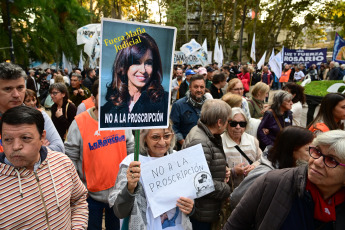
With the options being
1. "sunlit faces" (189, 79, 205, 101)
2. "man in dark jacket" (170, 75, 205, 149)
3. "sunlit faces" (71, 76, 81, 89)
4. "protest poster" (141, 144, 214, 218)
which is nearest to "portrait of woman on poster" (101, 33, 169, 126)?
"protest poster" (141, 144, 214, 218)

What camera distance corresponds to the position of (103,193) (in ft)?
10.3

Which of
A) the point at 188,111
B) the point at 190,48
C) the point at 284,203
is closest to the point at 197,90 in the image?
the point at 188,111

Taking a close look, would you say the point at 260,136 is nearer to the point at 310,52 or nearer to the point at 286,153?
the point at 286,153

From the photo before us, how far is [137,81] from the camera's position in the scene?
82.7 inches

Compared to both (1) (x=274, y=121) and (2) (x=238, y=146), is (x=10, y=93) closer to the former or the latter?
(2) (x=238, y=146)

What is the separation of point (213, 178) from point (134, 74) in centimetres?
132

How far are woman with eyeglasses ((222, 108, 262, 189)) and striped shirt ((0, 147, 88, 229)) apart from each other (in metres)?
1.85

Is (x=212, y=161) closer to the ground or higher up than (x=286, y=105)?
closer to the ground

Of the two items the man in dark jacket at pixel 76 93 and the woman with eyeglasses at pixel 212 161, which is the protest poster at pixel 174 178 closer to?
the woman with eyeglasses at pixel 212 161

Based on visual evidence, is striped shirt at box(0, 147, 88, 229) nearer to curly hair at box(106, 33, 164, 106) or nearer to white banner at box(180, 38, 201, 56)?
curly hair at box(106, 33, 164, 106)

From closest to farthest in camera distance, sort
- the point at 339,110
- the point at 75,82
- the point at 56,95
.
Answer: the point at 339,110 < the point at 56,95 < the point at 75,82

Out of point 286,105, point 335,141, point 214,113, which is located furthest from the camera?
point 286,105

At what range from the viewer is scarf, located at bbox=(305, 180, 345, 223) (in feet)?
5.67

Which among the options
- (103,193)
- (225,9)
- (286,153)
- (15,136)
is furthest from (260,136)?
(225,9)
